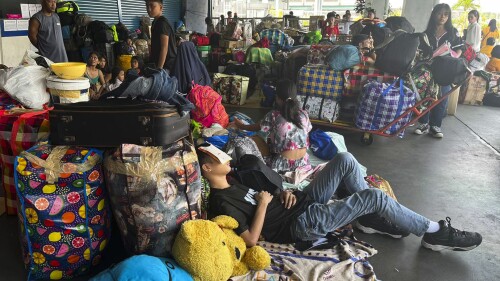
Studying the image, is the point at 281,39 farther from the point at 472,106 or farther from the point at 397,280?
the point at 397,280

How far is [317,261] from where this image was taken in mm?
2572

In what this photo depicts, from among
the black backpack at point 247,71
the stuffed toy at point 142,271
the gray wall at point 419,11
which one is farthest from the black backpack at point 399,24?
the stuffed toy at point 142,271

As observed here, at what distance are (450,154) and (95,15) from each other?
8.38 metres

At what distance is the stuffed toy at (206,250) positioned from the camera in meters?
2.04

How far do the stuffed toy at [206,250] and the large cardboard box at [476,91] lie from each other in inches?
288

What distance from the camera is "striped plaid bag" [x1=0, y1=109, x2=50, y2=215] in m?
2.77

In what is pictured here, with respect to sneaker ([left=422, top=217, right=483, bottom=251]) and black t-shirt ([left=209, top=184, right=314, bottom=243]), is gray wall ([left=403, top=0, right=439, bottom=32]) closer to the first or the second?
sneaker ([left=422, top=217, right=483, bottom=251])

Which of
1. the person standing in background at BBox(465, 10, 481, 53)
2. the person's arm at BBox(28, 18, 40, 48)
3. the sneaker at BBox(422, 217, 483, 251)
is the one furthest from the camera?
the person standing in background at BBox(465, 10, 481, 53)

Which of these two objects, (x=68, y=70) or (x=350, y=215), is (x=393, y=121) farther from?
(x=68, y=70)

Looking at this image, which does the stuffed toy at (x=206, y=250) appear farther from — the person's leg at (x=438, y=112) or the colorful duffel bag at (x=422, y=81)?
the person's leg at (x=438, y=112)

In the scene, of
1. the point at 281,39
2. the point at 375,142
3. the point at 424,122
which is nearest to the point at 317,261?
the point at 375,142

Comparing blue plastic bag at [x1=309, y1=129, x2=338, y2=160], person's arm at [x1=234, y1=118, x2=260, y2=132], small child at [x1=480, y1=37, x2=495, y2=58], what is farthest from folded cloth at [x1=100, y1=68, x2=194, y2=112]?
small child at [x1=480, y1=37, x2=495, y2=58]

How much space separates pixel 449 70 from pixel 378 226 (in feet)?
9.86

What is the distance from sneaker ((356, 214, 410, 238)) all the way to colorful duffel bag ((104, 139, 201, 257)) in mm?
1433
